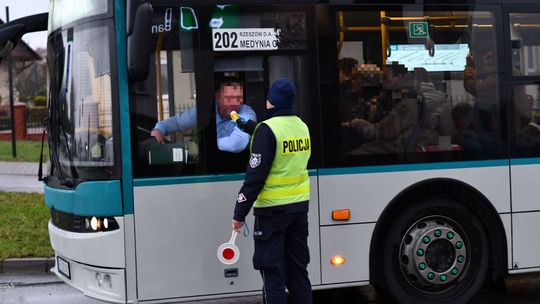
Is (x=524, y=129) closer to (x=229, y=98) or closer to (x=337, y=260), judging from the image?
(x=337, y=260)

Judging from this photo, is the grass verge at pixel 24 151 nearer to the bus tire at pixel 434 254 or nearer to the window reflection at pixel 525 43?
the bus tire at pixel 434 254

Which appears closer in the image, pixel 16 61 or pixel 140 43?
pixel 140 43

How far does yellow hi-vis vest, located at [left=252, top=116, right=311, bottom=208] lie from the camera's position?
17.2ft

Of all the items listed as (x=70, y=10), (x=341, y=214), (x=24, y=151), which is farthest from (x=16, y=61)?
(x=341, y=214)

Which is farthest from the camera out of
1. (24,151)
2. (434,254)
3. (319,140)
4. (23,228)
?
(24,151)

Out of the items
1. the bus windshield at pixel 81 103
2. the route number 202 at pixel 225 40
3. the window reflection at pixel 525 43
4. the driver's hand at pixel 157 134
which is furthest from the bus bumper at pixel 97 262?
the window reflection at pixel 525 43

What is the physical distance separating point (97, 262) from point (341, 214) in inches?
76.0

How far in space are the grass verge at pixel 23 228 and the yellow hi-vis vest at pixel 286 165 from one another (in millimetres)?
4295

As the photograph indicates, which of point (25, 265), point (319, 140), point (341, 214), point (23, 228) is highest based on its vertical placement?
point (319, 140)

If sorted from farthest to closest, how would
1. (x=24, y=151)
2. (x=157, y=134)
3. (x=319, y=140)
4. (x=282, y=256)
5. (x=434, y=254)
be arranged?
(x=24, y=151) < (x=434, y=254) < (x=319, y=140) < (x=157, y=134) < (x=282, y=256)

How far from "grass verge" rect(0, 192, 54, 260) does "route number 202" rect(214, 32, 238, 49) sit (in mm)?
4177

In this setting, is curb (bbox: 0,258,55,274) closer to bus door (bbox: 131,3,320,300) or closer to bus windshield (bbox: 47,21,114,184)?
bus windshield (bbox: 47,21,114,184)

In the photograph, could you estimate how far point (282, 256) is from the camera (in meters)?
5.36

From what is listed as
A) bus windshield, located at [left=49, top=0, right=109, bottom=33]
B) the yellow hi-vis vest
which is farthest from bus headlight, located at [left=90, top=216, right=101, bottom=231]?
bus windshield, located at [left=49, top=0, right=109, bottom=33]
